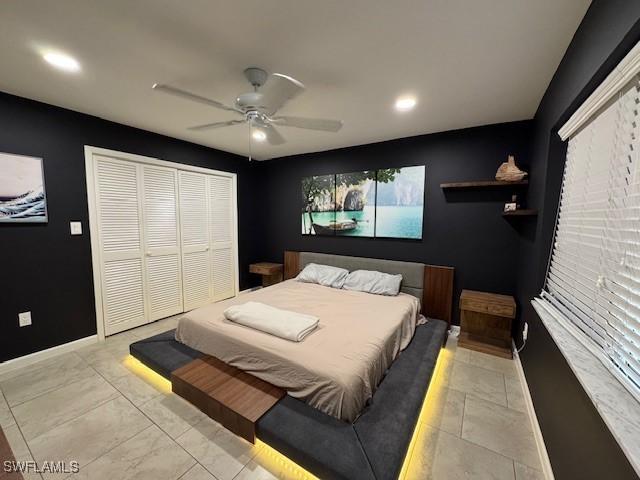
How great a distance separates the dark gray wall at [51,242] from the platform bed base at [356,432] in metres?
1.59

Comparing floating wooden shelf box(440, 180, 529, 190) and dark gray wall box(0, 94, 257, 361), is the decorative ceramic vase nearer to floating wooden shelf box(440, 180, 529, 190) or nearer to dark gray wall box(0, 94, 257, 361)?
floating wooden shelf box(440, 180, 529, 190)

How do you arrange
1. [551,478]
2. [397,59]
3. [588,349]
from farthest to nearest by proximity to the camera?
[397,59] → [551,478] → [588,349]

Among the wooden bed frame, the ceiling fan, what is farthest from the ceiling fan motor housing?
the wooden bed frame

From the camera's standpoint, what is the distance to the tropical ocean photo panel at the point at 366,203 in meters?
3.33

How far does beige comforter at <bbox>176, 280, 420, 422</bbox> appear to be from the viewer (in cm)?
160

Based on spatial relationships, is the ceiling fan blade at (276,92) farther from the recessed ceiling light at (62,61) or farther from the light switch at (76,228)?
the light switch at (76,228)

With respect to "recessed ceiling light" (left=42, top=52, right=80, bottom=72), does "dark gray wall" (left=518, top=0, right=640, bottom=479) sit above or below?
below

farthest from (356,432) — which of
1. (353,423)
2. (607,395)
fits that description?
(607,395)

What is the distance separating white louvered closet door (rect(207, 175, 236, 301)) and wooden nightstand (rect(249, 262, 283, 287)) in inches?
15.3

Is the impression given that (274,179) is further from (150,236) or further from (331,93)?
(331,93)

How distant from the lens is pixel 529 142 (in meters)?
2.71

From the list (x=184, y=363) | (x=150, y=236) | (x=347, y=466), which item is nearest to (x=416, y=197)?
(x=347, y=466)

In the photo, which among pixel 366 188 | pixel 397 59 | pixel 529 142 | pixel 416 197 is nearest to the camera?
pixel 397 59

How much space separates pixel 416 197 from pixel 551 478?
266 cm
